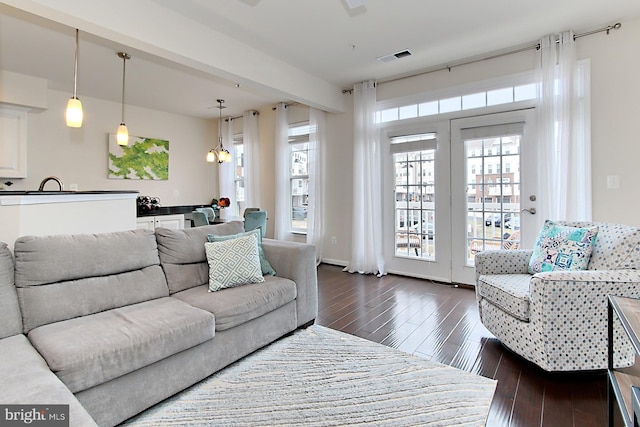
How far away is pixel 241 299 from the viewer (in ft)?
7.27

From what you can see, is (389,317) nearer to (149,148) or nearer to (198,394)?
(198,394)

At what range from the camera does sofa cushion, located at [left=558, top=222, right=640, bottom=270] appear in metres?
2.09

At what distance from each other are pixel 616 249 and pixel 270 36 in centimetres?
349

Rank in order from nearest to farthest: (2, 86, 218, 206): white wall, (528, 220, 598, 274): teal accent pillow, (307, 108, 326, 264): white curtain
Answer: (528, 220, 598, 274): teal accent pillow < (2, 86, 218, 206): white wall < (307, 108, 326, 264): white curtain

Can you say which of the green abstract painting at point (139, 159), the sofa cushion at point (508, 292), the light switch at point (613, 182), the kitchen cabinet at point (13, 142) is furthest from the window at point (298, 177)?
the light switch at point (613, 182)

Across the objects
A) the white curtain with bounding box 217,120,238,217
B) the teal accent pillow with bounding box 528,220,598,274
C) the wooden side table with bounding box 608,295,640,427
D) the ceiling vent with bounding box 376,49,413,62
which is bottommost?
the wooden side table with bounding box 608,295,640,427

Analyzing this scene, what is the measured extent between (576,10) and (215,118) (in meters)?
6.02

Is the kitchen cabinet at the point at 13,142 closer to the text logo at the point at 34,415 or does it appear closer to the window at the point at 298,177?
the window at the point at 298,177

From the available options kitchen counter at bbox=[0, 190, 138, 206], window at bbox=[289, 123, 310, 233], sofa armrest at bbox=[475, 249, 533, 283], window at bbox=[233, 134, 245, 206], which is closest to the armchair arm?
sofa armrest at bbox=[475, 249, 533, 283]

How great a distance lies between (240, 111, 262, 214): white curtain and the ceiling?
1.46m

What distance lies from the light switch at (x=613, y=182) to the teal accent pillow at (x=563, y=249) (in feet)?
3.78

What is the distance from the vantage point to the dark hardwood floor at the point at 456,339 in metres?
1.74

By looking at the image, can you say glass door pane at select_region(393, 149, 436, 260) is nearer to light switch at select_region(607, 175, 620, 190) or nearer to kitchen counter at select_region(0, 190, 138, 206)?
light switch at select_region(607, 175, 620, 190)

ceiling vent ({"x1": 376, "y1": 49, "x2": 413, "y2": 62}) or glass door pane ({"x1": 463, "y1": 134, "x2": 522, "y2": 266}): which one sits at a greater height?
ceiling vent ({"x1": 376, "y1": 49, "x2": 413, "y2": 62})
